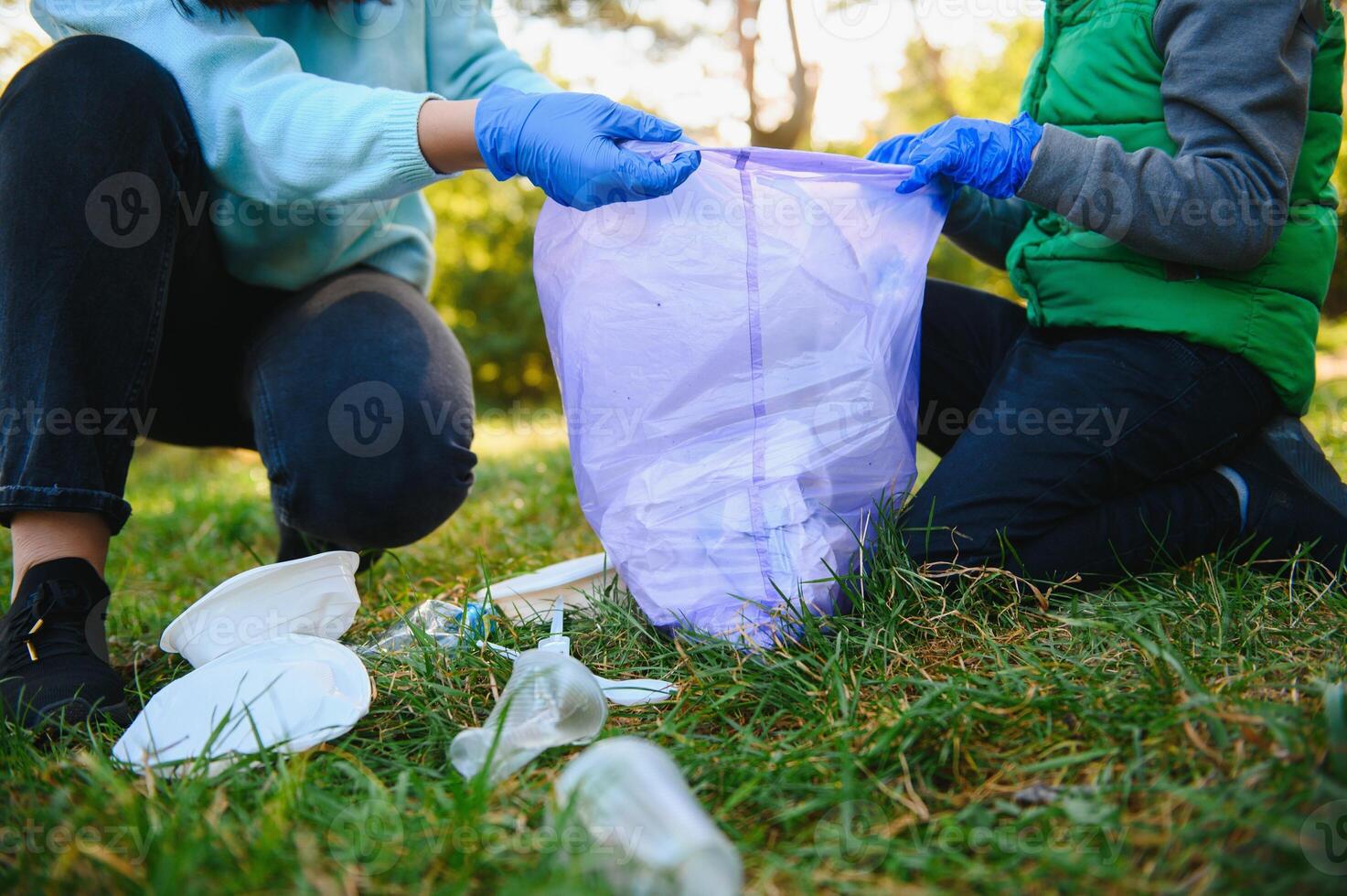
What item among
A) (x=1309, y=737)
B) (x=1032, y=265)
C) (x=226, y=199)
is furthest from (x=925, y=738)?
(x=226, y=199)

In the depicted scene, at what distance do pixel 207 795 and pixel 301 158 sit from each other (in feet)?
2.55

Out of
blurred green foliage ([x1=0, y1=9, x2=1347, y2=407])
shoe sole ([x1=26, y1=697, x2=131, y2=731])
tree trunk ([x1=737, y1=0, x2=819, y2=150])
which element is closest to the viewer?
shoe sole ([x1=26, y1=697, x2=131, y2=731])

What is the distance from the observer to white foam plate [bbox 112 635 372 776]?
36.4 inches

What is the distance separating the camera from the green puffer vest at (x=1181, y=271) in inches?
50.2
